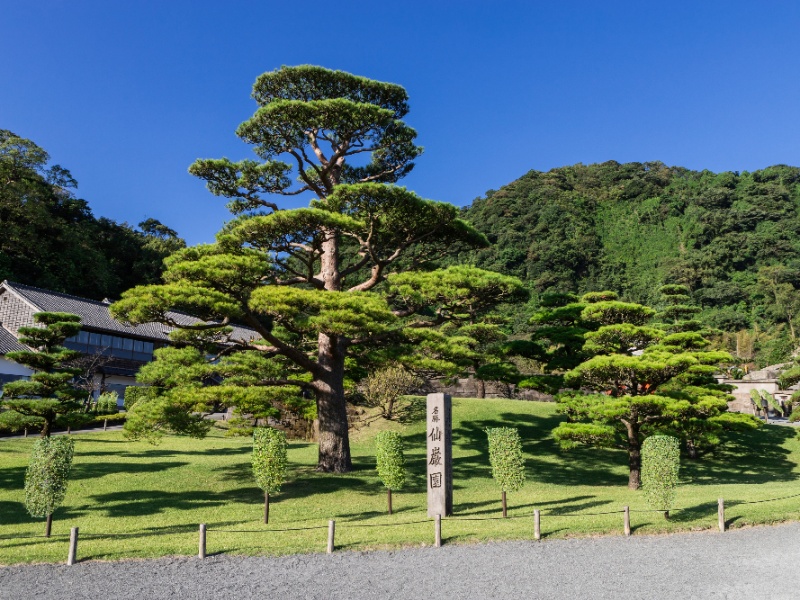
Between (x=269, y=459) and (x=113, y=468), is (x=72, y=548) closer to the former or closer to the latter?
(x=269, y=459)

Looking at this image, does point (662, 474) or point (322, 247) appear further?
point (322, 247)

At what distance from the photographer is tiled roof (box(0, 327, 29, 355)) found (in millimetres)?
30913

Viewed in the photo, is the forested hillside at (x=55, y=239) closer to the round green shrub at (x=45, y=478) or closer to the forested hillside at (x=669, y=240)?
the round green shrub at (x=45, y=478)

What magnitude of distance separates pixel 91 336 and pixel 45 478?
90.6 feet

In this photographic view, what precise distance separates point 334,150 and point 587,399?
11522mm

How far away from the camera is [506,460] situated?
45.2 feet

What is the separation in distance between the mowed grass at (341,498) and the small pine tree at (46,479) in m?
0.58

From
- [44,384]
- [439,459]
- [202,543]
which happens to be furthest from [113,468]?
[439,459]

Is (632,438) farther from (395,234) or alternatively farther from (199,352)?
(199,352)

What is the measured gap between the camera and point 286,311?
14.5 m

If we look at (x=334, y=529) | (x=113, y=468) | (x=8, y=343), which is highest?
(x=8, y=343)

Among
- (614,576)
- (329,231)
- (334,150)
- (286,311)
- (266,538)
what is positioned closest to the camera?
(614,576)

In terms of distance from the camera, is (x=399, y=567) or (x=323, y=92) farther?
(x=323, y=92)

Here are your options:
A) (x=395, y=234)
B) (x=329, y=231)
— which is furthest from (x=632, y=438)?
(x=329, y=231)
